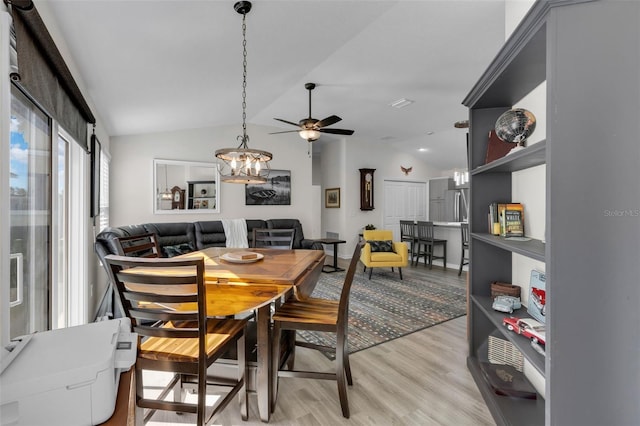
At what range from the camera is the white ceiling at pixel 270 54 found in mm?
2061

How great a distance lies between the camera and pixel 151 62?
2.58 m

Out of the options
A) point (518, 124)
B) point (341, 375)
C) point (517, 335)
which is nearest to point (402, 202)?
point (518, 124)

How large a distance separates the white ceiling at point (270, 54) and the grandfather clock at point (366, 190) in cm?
217

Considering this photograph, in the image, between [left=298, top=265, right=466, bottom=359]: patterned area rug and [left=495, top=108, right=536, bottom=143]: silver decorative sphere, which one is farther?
[left=298, top=265, right=466, bottom=359]: patterned area rug

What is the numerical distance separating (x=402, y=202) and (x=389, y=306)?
448 centimetres

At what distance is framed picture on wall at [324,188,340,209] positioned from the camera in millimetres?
7145

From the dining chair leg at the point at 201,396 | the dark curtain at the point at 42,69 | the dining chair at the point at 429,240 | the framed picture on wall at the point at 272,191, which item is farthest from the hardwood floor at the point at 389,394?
the framed picture on wall at the point at 272,191

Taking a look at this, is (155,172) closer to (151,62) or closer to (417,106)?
(151,62)

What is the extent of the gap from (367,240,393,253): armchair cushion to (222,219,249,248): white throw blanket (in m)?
2.25

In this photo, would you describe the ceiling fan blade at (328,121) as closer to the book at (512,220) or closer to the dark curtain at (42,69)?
the book at (512,220)

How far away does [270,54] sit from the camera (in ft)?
10.1

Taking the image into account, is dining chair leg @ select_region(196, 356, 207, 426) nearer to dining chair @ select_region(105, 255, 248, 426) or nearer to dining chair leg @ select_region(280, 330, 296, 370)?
dining chair @ select_region(105, 255, 248, 426)

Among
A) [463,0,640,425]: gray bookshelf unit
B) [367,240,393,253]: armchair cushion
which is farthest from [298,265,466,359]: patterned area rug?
[463,0,640,425]: gray bookshelf unit

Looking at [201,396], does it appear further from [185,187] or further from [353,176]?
[353,176]
